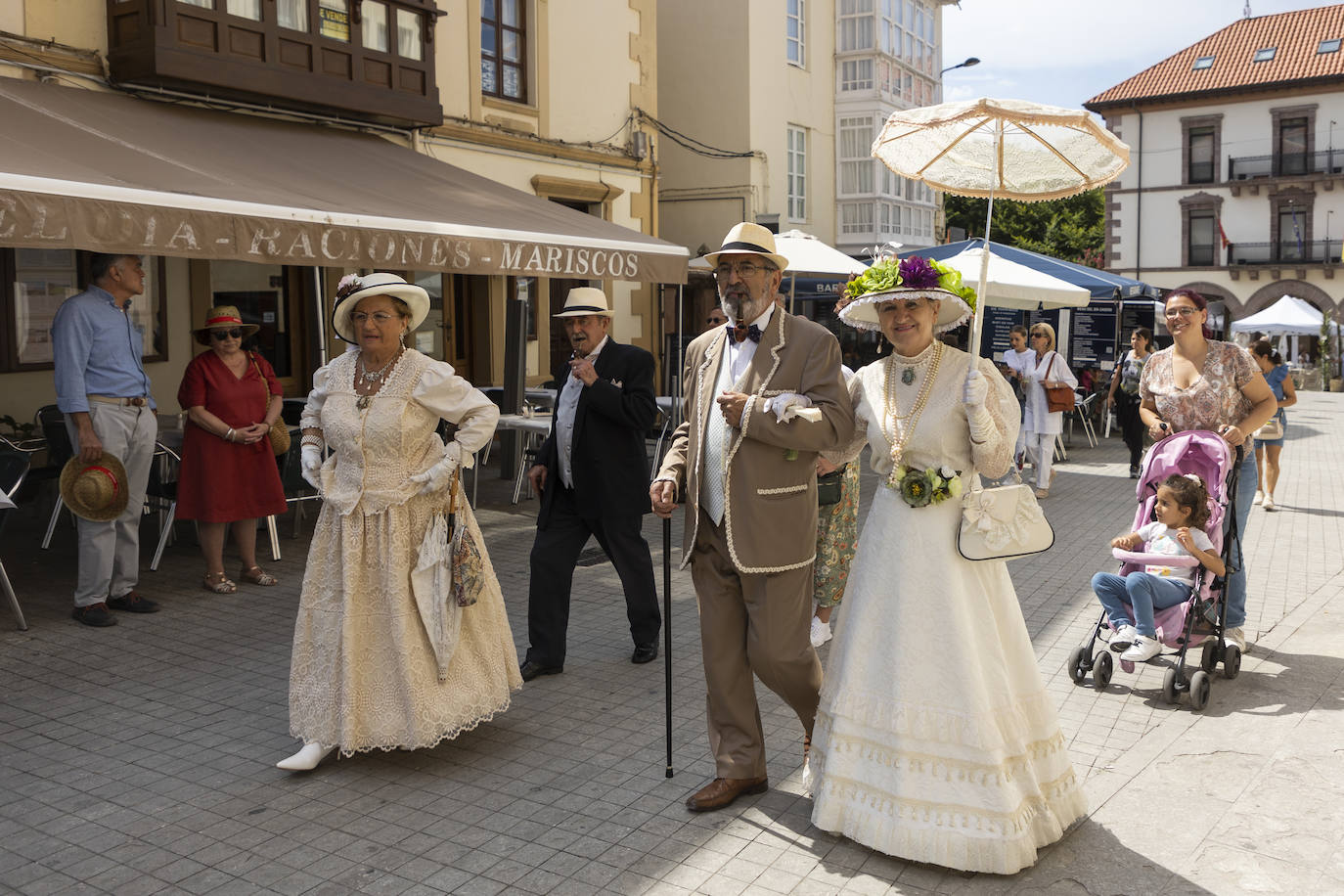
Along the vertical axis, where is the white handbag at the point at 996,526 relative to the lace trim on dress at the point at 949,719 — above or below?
above

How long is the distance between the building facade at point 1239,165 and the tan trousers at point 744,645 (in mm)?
43059

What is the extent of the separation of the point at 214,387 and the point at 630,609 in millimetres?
3282

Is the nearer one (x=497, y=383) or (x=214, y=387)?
(x=214, y=387)

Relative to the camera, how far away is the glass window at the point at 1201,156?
4566 centimetres

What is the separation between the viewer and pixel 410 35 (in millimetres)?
12781

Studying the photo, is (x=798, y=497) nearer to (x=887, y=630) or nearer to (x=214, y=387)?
(x=887, y=630)

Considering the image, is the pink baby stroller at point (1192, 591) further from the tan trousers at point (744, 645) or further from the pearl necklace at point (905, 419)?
the pearl necklace at point (905, 419)

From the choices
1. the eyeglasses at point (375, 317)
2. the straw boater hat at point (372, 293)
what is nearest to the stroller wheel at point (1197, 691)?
the straw boater hat at point (372, 293)

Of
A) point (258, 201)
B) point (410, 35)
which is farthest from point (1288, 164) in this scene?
point (258, 201)

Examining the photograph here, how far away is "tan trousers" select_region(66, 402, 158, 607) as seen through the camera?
6.78 metres

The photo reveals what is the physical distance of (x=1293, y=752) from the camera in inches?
185

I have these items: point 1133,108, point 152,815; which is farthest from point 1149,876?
point 1133,108

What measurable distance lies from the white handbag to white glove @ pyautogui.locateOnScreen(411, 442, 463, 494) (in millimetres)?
1923

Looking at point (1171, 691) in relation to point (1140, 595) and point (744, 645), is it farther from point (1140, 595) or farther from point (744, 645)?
point (744, 645)
